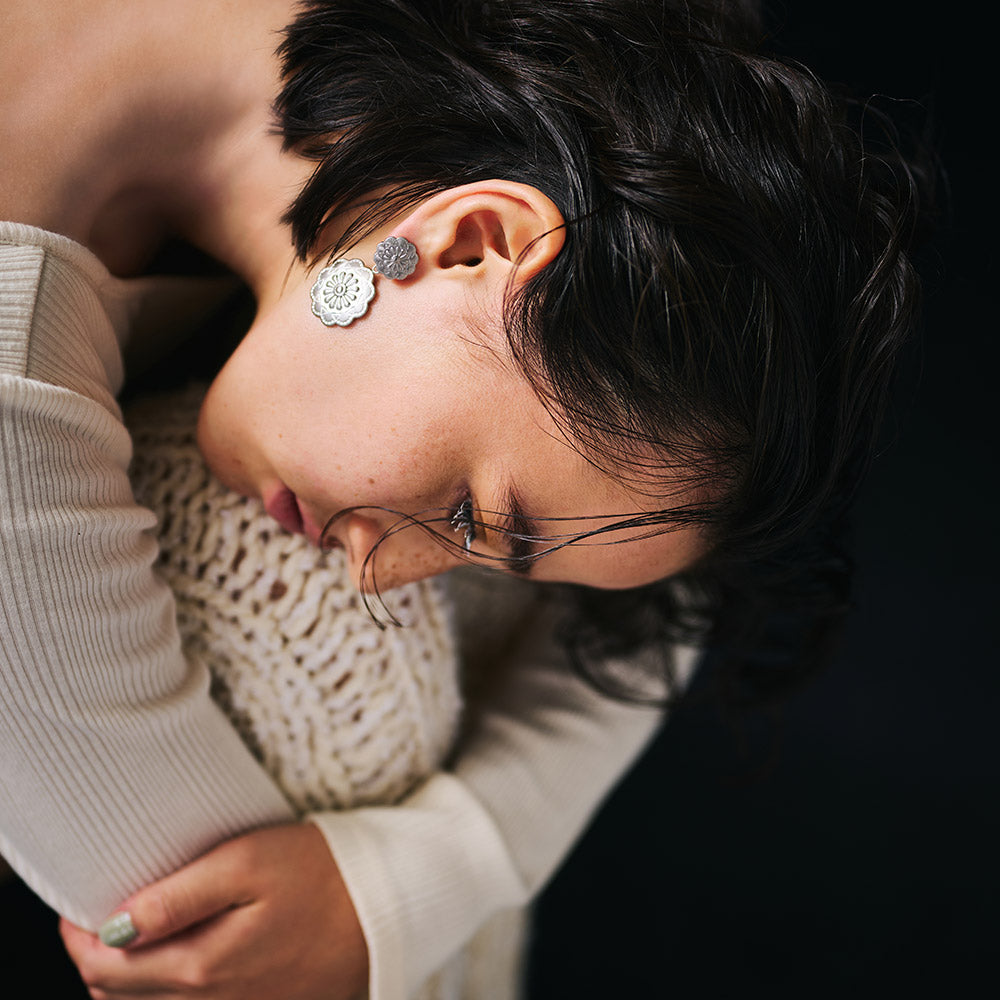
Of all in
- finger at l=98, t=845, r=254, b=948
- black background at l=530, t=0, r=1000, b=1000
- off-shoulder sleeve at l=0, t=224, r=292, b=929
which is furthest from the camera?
black background at l=530, t=0, r=1000, b=1000

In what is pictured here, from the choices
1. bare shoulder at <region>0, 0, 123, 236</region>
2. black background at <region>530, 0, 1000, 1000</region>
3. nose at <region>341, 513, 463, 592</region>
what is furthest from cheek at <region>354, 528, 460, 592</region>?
black background at <region>530, 0, 1000, 1000</region>

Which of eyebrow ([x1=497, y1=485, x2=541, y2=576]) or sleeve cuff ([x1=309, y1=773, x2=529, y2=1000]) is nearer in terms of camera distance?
eyebrow ([x1=497, y1=485, x2=541, y2=576])

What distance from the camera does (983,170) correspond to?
1.07 m

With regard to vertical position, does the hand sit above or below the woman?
below

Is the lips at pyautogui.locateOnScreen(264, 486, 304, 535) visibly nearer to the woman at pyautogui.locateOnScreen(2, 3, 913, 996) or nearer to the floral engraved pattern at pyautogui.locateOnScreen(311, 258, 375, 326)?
the woman at pyautogui.locateOnScreen(2, 3, 913, 996)

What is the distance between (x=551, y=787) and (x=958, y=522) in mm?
619

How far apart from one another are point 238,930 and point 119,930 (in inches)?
3.6

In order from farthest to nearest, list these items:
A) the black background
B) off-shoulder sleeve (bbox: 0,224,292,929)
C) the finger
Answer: the black background → the finger → off-shoulder sleeve (bbox: 0,224,292,929)

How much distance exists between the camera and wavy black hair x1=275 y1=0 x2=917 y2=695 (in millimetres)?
625

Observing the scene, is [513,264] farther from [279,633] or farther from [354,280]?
[279,633]

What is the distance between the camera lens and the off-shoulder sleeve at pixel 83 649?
622 millimetres

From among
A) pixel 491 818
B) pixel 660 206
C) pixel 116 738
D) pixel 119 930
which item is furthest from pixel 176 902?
pixel 660 206

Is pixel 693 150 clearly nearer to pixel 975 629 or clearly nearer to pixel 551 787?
pixel 551 787

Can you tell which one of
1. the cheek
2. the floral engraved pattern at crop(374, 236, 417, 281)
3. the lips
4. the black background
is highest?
the floral engraved pattern at crop(374, 236, 417, 281)
